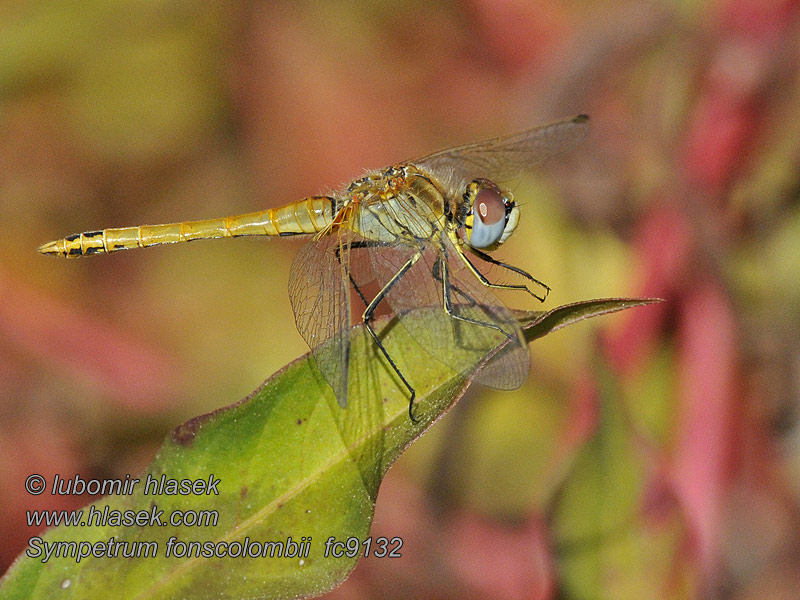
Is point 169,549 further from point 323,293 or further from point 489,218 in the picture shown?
point 489,218

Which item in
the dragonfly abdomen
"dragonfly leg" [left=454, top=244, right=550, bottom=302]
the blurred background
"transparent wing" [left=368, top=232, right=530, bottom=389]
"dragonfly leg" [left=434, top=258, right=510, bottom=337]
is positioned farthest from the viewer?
the blurred background

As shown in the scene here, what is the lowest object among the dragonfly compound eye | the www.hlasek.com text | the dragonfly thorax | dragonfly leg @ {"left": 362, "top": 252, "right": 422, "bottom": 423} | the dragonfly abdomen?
the www.hlasek.com text

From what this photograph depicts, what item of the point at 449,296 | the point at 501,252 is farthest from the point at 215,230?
the point at 501,252

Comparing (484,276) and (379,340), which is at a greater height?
(484,276)

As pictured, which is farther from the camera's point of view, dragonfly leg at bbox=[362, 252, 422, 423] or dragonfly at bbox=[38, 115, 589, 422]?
dragonfly at bbox=[38, 115, 589, 422]
